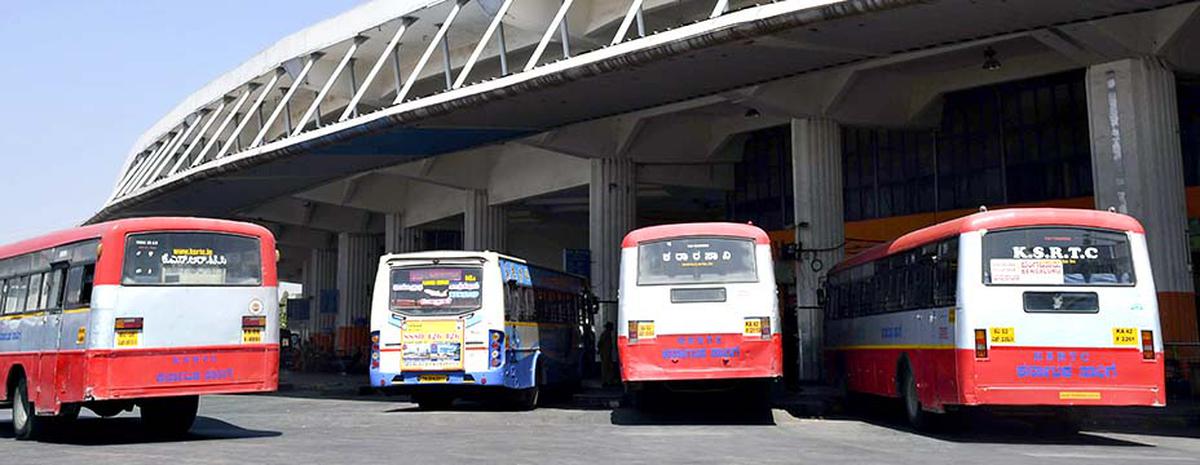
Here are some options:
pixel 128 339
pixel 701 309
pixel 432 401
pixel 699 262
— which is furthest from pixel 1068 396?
pixel 432 401

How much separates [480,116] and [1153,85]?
42.6 feet

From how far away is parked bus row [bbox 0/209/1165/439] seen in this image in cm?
1396

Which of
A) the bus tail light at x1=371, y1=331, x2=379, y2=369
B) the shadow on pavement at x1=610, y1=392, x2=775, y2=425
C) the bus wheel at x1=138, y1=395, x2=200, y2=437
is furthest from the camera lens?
the bus tail light at x1=371, y1=331, x2=379, y2=369

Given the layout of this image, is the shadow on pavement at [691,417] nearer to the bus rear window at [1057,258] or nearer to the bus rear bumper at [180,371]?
the bus rear window at [1057,258]

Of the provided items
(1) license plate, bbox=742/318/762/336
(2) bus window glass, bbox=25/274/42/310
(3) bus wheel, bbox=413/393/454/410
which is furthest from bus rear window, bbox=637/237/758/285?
(2) bus window glass, bbox=25/274/42/310

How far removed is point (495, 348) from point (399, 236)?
25.7 meters

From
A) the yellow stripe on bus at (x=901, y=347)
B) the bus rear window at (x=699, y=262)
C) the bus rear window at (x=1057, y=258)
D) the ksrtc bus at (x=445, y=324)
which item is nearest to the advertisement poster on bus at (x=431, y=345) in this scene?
the ksrtc bus at (x=445, y=324)

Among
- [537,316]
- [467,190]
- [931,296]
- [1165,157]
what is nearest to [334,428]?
[537,316]

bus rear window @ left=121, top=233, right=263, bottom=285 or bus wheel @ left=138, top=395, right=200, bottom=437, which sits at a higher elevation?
bus rear window @ left=121, top=233, right=263, bottom=285

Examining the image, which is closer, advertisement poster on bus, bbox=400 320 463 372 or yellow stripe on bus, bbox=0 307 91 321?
yellow stripe on bus, bbox=0 307 91 321

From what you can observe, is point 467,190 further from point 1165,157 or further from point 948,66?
point 1165,157

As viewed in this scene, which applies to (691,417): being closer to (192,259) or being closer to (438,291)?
(438,291)

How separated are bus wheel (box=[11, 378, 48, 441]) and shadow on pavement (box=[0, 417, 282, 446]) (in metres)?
0.20

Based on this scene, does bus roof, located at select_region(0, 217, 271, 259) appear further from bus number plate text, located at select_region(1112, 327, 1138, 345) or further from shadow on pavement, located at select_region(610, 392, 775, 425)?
bus number plate text, located at select_region(1112, 327, 1138, 345)
